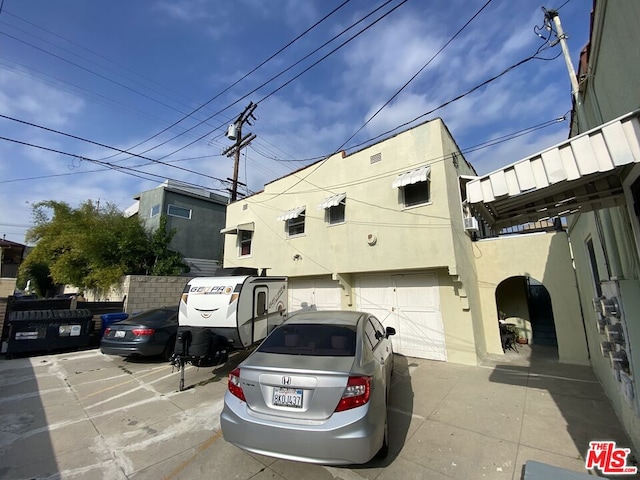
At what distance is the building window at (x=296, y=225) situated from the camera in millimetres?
10783

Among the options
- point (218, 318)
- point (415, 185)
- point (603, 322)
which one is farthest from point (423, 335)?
point (218, 318)

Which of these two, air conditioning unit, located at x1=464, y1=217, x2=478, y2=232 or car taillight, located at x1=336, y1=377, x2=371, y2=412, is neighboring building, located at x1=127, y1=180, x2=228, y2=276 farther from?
car taillight, located at x1=336, y1=377, x2=371, y2=412

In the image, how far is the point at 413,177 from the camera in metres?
7.48

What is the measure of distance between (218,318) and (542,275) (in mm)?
8360

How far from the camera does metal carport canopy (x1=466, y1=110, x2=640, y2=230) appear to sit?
6.43ft

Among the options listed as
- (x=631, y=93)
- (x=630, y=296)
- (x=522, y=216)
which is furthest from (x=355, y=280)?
(x=631, y=93)

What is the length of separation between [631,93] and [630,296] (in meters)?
1.84

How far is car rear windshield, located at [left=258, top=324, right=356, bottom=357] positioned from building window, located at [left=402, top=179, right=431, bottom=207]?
17.6ft

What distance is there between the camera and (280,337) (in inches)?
147

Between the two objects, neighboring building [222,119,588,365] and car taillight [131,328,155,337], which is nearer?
car taillight [131,328,155,337]

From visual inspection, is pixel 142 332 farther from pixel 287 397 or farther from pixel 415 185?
pixel 415 185

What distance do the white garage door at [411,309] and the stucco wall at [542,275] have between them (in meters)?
1.66

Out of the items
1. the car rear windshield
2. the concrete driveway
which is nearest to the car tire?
the concrete driveway

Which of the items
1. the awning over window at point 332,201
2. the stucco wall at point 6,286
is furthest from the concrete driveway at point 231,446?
the stucco wall at point 6,286
